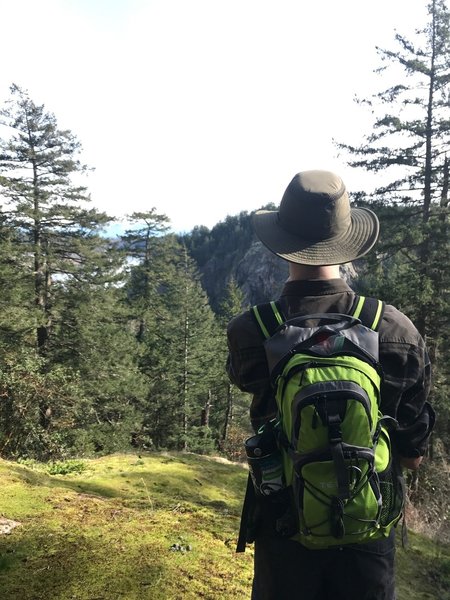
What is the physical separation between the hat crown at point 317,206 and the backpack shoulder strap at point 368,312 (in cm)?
32

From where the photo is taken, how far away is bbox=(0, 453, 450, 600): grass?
8.77ft

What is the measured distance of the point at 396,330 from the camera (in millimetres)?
1704

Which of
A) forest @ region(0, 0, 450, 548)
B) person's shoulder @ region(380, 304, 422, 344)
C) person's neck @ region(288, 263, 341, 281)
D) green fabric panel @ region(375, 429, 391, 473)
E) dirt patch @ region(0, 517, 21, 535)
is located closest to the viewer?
green fabric panel @ region(375, 429, 391, 473)

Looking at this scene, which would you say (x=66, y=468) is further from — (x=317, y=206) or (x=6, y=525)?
(x=317, y=206)

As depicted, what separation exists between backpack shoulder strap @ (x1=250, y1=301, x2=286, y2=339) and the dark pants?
0.83 m

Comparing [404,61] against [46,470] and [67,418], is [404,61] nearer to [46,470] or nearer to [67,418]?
[46,470]

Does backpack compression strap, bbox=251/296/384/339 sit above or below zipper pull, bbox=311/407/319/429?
above

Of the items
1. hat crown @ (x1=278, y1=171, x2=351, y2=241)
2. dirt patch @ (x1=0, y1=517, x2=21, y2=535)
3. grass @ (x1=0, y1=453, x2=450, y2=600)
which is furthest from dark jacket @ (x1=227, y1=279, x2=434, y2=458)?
dirt patch @ (x1=0, y1=517, x2=21, y2=535)

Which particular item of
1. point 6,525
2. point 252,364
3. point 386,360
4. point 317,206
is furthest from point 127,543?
point 317,206

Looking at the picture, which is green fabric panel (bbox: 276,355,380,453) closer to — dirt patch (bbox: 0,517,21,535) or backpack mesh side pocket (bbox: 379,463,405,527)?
backpack mesh side pocket (bbox: 379,463,405,527)

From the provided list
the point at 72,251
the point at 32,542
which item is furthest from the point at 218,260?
the point at 32,542

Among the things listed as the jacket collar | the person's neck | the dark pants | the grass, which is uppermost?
the person's neck

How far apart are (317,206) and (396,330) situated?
2.02 feet

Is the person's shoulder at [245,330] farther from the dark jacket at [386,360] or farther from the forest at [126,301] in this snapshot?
the forest at [126,301]
